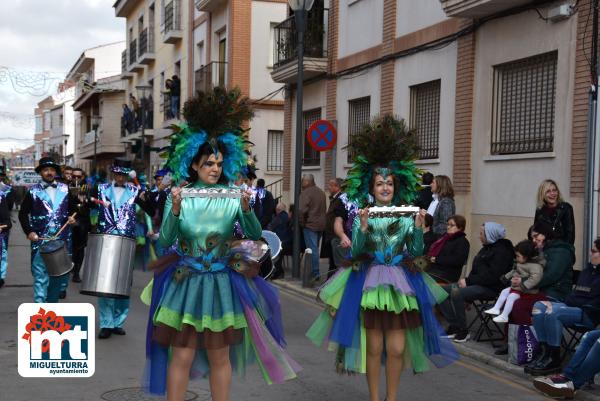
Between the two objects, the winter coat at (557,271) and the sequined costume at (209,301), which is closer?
the sequined costume at (209,301)

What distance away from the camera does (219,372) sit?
17.7ft

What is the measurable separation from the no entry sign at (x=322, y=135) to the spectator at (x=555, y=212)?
6.41 meters

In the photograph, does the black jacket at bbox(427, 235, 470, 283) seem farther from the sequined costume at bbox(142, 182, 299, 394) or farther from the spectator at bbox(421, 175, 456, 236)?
the sequined costume at bbox(142, 182, 299, 394)

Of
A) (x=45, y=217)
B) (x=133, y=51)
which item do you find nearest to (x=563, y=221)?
(x=45, y=217)

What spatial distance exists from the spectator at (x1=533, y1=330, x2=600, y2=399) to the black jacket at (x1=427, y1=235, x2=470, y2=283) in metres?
2.83

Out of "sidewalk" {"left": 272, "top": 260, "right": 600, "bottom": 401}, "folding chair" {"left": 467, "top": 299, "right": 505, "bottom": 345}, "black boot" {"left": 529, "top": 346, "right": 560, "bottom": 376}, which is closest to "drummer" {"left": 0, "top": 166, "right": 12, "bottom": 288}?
"sidewalk" {"left": 272, "top": 260, "right": 600, "bottom": 401}

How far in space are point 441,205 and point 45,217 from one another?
5.26 m

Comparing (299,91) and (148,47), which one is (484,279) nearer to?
(299,91)

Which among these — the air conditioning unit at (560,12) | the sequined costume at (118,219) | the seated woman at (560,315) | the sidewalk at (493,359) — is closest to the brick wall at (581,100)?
the air conditioning unit at (560,12)

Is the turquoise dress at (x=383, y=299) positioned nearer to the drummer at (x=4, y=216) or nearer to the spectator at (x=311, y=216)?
the drummer at (x=4, y=216)

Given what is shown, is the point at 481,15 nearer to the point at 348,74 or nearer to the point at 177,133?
the point at 348,74

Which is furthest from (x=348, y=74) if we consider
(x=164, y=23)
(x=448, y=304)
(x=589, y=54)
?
(x=164, y=23)

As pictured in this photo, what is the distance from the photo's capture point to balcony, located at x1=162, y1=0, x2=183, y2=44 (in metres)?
34.6

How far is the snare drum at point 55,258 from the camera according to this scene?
9617mm
